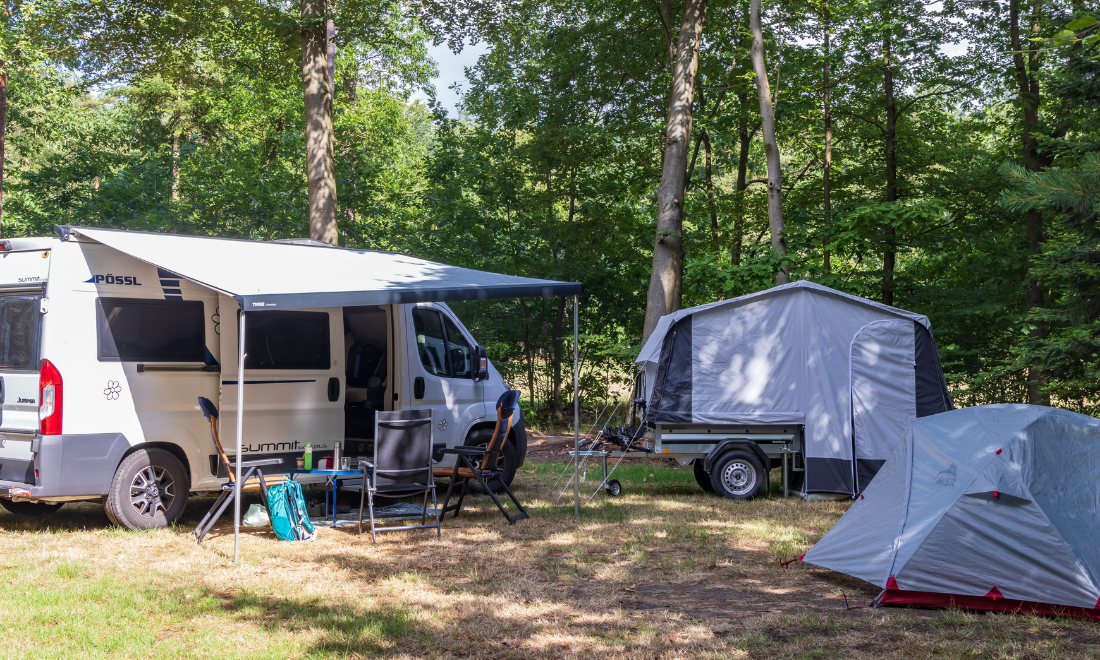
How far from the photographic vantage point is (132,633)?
4.20 meters

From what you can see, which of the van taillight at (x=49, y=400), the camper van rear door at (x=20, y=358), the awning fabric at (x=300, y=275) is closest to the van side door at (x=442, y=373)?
the awning fabric at (x=300, y=275)

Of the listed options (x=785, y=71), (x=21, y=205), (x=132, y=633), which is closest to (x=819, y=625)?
(x=132, y=633)

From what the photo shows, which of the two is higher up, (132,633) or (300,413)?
(300,413)

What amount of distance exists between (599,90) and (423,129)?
30.4m

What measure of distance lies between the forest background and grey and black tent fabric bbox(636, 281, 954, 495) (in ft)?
7.55

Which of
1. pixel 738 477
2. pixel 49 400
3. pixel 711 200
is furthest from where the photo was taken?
pixel 711 200

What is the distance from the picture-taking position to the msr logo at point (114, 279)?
254 inches

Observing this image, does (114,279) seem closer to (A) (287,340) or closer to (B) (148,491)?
(A) (287,340)

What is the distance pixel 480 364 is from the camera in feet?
28.8

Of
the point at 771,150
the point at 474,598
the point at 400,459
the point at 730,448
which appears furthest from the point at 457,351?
the point at 771,150

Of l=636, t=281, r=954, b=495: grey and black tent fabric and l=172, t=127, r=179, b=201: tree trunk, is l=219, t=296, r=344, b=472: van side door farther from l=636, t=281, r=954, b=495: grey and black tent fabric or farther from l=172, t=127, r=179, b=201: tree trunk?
l=172, t=127, r=179, b=201: tree trunk

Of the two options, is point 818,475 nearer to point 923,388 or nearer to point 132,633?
point 923,388

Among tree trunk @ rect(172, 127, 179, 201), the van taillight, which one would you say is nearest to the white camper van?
the van taillight

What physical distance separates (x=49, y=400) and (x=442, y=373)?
11.3 feet
